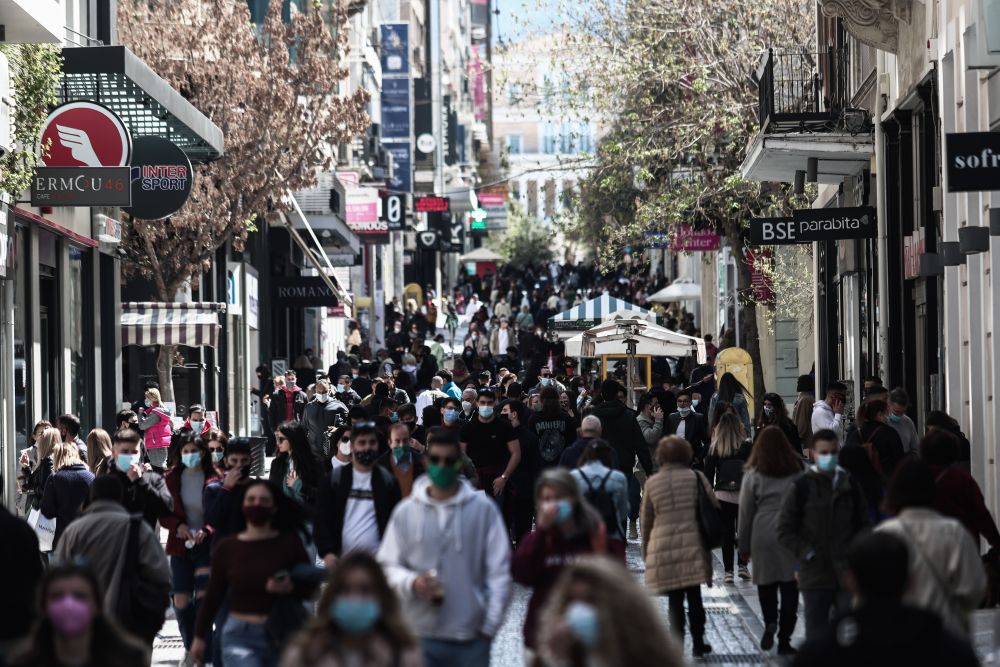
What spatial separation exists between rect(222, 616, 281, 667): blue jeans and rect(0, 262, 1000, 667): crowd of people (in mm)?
11

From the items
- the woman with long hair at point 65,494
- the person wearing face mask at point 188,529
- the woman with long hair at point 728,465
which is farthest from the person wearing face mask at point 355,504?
the woman with long hair at point 728,465

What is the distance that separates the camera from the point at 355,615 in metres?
5.59

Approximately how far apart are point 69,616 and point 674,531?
236 inches

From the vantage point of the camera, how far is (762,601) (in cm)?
1177

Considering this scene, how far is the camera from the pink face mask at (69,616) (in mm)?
5820

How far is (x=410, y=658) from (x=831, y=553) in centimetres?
542

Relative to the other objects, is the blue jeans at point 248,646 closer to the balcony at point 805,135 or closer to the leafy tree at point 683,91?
the balcony at point 805,135

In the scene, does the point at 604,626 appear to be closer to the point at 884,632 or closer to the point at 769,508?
the point at 884,632

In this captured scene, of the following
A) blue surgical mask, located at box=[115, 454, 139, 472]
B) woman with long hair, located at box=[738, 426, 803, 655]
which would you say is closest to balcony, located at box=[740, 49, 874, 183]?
woman with long hair, located at box=[738, 426, 803, 655]

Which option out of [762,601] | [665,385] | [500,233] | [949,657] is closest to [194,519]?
[762,601]

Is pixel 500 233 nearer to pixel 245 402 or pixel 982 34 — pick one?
pixel 245 402

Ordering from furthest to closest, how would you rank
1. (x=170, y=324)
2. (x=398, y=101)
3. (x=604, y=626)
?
(x=398, y=101), (x=170, y=324), (x=604, y=626)

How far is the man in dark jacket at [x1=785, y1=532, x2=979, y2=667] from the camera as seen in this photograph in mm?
5445

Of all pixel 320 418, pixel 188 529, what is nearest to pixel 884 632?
pixel 188 529
